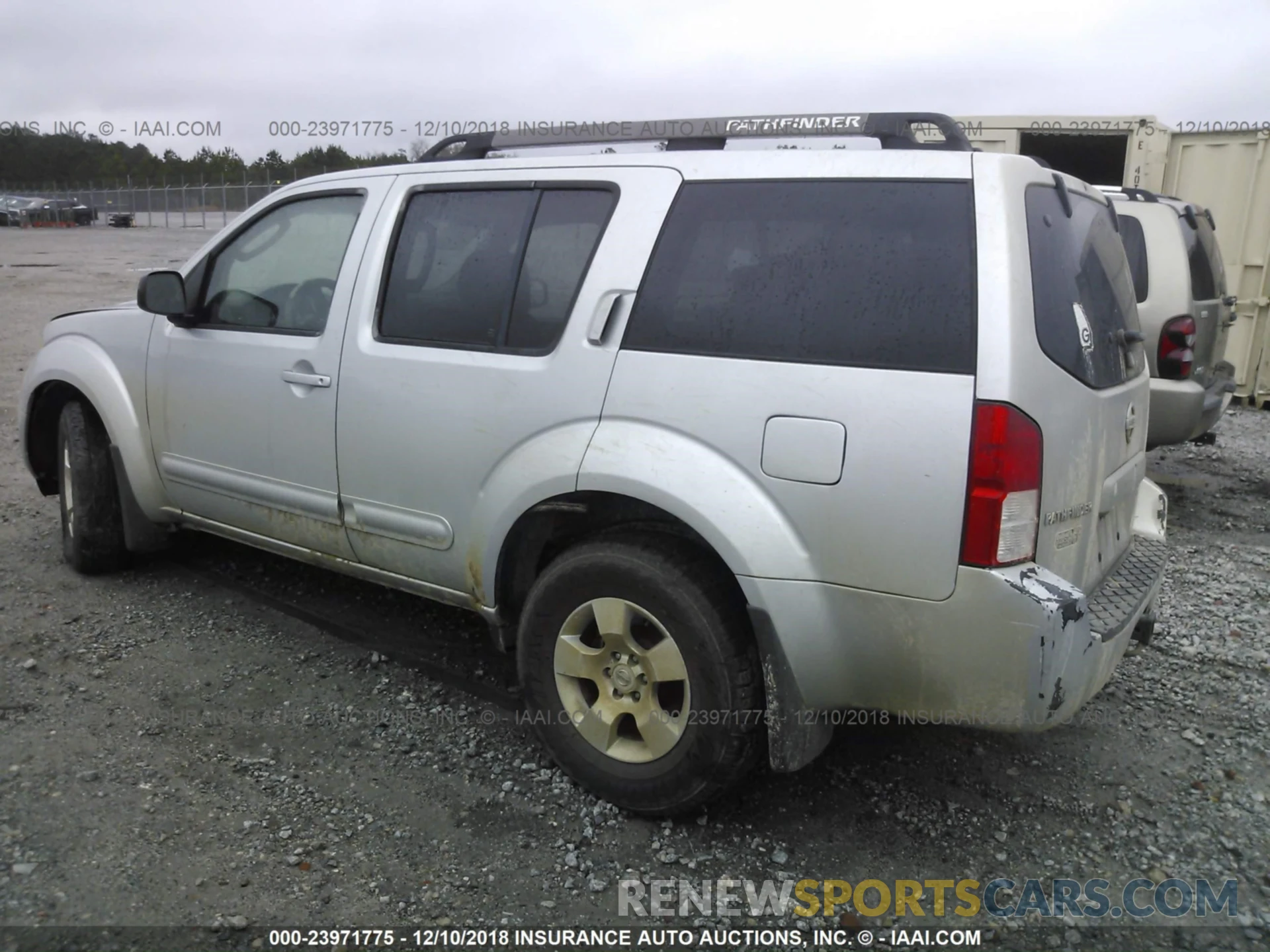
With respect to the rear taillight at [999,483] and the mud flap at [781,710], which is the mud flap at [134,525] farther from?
the rear taillight at [999,483]

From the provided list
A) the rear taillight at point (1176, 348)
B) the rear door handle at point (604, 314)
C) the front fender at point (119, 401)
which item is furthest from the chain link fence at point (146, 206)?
the rear door handle at point (604, 314)

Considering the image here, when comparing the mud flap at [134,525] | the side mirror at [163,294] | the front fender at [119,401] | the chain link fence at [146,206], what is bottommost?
the mud flap at [134,525]

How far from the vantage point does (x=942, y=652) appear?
7.94 feet

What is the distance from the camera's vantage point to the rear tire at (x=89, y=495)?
4.50 m

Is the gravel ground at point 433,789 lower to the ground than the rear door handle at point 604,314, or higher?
lower

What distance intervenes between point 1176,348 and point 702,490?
15.0 feet

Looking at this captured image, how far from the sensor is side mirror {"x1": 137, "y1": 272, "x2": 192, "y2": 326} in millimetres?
3916

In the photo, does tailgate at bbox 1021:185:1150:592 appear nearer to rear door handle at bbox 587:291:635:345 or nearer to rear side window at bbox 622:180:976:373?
rear side window at bbox 622:180:976:373

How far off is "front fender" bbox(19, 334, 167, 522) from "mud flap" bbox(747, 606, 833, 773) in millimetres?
2954

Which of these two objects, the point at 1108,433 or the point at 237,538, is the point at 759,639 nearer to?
the point at 1108,433

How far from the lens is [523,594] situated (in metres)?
3.20

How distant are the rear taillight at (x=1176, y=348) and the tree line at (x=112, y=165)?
92.6 feet

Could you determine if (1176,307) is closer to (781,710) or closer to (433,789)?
(781,710)

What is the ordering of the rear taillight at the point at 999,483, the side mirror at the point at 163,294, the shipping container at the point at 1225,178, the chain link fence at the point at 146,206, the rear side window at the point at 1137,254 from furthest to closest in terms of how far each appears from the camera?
1. the chain link fence at the point at 146,206
2. the shipping container at the point at 1225,178
3. the rear side window at the point at 1137,254
4. the side mirror at the point at 163,294
5. the rear taillight at the point at 999,483
